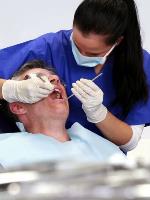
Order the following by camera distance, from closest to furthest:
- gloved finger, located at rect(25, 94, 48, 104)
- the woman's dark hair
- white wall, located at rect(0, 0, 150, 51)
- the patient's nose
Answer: the woman's dark hair
gloved finger, located at rect(25, 94, 48, 104)
the patient's nose
white wall, located at rect(0, 0, 150, 51)

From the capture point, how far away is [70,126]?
1507 mm

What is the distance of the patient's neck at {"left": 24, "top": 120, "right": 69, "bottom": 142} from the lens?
4.61 ft

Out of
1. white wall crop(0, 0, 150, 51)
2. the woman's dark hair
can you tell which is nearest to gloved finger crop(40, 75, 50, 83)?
the woman's dark hair

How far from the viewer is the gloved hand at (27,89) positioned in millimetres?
1202

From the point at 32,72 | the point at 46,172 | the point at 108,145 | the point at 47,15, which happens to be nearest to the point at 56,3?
the point at 47,15

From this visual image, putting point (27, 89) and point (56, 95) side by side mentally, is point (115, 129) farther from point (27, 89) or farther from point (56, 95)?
point (27, 89)

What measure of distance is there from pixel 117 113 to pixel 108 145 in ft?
0.45

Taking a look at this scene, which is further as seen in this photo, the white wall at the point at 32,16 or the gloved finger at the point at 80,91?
the white wall at the point at 32,16

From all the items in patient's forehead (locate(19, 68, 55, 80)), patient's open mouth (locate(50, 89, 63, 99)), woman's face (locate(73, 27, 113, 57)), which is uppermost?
woman's face (locate(73, 27, 113, 57))

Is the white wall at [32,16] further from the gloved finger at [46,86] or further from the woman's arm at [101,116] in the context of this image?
the gloved finger at [46,86]

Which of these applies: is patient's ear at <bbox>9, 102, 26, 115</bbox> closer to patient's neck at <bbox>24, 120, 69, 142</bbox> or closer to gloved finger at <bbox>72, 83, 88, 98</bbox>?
patient's neck at <bbox>24, 120, 69, 142</bbox>

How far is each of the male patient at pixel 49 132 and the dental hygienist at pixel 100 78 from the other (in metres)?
0.04

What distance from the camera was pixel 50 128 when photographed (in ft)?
4.66

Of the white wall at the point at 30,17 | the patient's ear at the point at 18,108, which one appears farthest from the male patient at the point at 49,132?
the white wall at the point at 30,17
